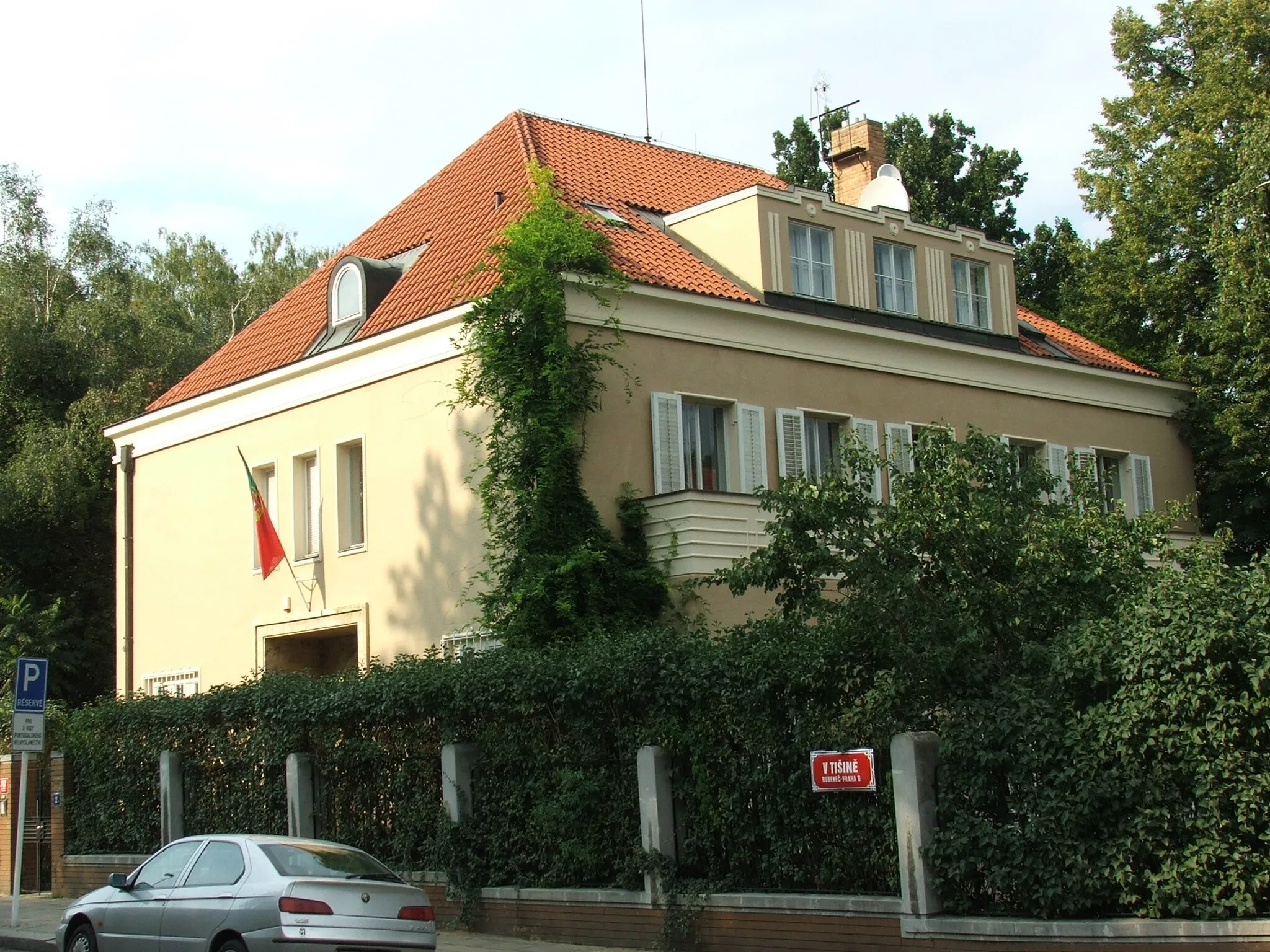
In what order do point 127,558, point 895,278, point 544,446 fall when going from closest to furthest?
point 544,446, point 895,278, point 127,558

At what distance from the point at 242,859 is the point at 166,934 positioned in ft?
3.51

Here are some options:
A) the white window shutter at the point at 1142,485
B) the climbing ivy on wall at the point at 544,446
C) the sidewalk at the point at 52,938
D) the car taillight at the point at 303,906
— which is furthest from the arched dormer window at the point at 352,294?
the car taillight at the point at 303,906

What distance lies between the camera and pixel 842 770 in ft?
43.6

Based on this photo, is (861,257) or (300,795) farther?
(861,257)

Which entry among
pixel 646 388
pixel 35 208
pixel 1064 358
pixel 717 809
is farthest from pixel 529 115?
pixel 35 208

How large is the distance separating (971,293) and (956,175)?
779 inches

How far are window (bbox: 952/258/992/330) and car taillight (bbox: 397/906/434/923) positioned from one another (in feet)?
56.0

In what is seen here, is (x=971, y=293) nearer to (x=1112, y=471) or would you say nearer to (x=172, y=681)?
(x=1112, y=471)

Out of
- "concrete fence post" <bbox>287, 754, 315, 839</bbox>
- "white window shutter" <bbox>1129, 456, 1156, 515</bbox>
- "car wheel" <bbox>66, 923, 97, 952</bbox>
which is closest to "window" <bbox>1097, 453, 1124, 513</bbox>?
"white window shutter" <bbox>1129, 456, 1156, 515</bbox>

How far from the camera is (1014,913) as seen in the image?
39.6 ft

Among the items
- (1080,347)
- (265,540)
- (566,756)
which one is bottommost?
(566,756)

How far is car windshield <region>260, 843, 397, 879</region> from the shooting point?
42.7 ft

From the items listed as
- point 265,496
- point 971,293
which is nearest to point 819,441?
point 971,293

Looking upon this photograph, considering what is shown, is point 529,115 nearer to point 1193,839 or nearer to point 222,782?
point 222,782
